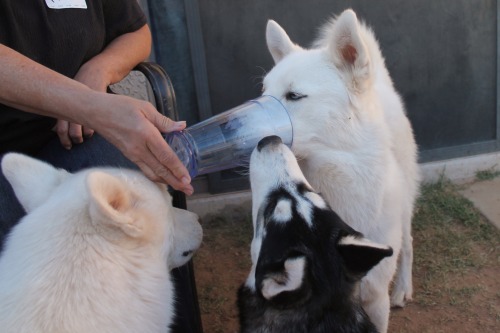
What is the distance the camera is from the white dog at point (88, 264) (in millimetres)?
1451

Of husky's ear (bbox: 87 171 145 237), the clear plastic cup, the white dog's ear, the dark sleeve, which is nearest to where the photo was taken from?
husky's ear (bbox: 87 171 145 237)

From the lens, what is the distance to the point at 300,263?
5.54 feet

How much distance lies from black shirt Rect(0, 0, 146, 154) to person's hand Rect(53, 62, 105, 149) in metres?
0.07

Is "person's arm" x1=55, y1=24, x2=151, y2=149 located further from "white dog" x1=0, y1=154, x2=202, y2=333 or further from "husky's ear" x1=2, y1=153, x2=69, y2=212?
"white dog" x1=0, y1=154, x2=202, y2=333

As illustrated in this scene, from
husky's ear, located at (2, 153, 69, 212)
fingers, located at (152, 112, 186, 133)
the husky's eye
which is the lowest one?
the husky's eye

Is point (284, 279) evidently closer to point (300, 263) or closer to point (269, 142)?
point (300, 263)

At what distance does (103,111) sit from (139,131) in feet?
0.49

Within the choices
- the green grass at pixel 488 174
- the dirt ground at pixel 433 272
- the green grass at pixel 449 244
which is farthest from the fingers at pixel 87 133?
the green grass at pixel 488 174

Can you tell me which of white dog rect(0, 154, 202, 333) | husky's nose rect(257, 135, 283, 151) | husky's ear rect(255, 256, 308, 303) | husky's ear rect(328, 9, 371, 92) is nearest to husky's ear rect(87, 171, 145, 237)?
white dog rect(0, 154, 202, 333)

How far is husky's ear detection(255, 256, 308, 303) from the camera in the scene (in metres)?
1.67

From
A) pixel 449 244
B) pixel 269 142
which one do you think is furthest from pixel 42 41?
pixel 449 244

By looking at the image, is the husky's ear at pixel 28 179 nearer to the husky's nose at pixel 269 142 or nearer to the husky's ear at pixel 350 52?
the husky's nose at pixel 269 142

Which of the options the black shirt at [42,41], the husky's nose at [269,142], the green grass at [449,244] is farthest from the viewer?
the green grass at [449,244]

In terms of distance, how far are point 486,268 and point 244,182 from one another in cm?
192
